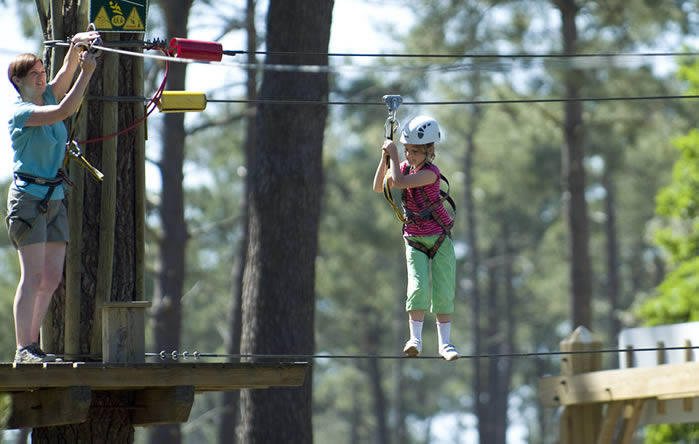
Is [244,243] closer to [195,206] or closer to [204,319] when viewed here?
[195,206]

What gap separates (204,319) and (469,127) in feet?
40.7

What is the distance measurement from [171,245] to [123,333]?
12.5 metres

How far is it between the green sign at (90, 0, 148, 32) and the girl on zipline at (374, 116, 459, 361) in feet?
5.86

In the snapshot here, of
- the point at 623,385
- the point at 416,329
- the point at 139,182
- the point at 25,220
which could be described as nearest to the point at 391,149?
the point at 416,329

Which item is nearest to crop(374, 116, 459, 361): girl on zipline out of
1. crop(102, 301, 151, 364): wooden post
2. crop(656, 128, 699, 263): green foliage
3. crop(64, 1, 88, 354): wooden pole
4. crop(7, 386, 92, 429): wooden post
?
crop(102, 301, 151, 364): wooden post

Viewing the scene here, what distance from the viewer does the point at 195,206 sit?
116 ft

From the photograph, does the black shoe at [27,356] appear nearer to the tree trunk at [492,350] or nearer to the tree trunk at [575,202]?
the tree trunk at [575,202]

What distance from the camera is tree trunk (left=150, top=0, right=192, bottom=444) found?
1855 centimetres

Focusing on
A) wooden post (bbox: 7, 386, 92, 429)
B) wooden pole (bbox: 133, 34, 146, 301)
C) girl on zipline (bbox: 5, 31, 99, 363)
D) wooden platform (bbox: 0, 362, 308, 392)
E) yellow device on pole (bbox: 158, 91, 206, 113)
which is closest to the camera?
wooden platform (bbox: 0, 362, 308, 392)

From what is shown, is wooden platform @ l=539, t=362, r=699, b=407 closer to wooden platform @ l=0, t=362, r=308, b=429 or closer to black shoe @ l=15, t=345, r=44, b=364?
wooden platform @ l=0, t=362, r=308, b=429

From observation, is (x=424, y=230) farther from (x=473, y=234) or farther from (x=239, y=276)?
(x=473, y=234)

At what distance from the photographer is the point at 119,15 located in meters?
7.22

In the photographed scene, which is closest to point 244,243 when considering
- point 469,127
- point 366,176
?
point 366,176

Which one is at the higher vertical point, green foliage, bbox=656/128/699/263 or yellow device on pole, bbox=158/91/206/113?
green foliage, bbox=656/128/699/263
